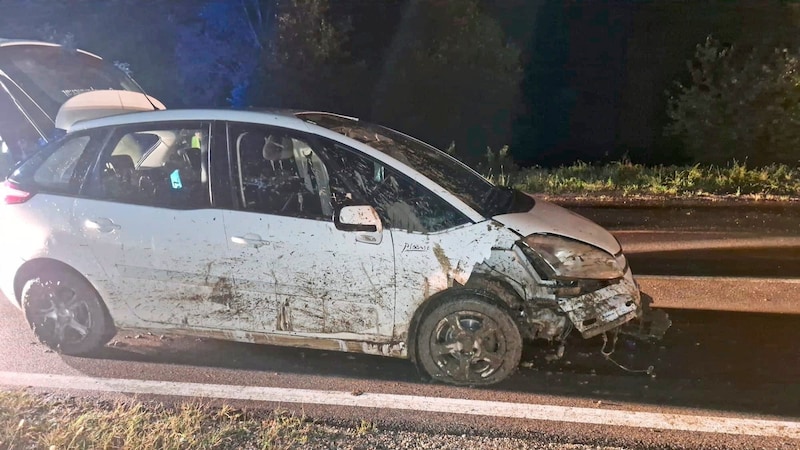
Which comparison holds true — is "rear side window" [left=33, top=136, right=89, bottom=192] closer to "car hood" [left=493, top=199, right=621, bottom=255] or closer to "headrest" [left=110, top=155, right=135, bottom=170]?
"headrest" [left=110, top=155, right=135, bottom=170]

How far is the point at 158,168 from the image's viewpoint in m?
4.11

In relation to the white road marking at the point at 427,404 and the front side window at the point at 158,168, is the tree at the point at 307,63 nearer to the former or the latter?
the front side window at the point at 158,168

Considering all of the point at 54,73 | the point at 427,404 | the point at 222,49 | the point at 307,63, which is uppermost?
the point at 222,49

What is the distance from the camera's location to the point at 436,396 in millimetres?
3691

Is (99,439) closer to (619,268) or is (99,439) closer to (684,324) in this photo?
(619,268)

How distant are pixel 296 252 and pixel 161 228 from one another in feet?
2.95

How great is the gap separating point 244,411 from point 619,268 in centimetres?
239

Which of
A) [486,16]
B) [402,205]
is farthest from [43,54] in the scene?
[486,16]

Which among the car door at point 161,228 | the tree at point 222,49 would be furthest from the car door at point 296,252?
the tree at point 222,49

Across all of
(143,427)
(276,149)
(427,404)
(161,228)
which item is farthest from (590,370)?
(161,228)

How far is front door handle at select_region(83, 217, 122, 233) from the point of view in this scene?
13.2 ft

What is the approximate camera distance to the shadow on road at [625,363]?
3666 mm

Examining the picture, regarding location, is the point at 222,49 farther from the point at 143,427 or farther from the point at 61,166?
the point at 143,427

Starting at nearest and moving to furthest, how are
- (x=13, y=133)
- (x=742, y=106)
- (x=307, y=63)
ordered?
(x=13, y=133) < (x=742, y=106) < (x=307, y=63)
